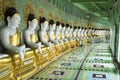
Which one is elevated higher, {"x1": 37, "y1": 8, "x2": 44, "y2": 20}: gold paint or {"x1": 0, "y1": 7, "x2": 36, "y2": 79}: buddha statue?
{"x1": 37, "y1": 8, "x2": 44, "y2": 20}: gold paint

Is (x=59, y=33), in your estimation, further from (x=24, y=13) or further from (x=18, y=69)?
(x=18, y=69)

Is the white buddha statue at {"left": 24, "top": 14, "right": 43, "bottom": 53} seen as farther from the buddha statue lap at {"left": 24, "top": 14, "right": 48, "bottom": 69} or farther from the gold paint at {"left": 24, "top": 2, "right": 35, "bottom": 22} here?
the gold paint at {"left": 24, "top": 2, "right": 35, "bottom": 22}

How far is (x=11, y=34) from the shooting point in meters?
5.55

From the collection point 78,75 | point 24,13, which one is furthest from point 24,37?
point 78,75

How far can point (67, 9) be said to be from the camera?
14555 millimetres

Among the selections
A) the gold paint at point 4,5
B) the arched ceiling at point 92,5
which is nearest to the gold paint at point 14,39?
the gold paint at point 4,5

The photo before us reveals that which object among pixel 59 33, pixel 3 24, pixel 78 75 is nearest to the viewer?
pixel 3 24

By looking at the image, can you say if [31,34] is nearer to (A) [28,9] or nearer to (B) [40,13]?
(A) [28,9]

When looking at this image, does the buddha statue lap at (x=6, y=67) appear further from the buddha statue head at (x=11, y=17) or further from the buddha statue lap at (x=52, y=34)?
the buddha statue lap at (x=52, y=34)

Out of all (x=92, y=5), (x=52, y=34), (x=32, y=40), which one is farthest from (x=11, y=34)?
(x=92, y=5)

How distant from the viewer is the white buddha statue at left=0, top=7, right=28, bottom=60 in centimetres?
527

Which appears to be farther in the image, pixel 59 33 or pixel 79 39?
pixel 79 39

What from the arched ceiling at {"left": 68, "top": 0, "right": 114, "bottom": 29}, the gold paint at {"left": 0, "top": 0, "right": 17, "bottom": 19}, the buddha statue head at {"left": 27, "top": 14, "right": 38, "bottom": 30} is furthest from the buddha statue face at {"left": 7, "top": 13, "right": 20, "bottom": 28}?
the arched ceiling at {"left": 68, "top": 0, "right": 114, "bottom": 29}

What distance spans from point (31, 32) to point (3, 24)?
166cm
